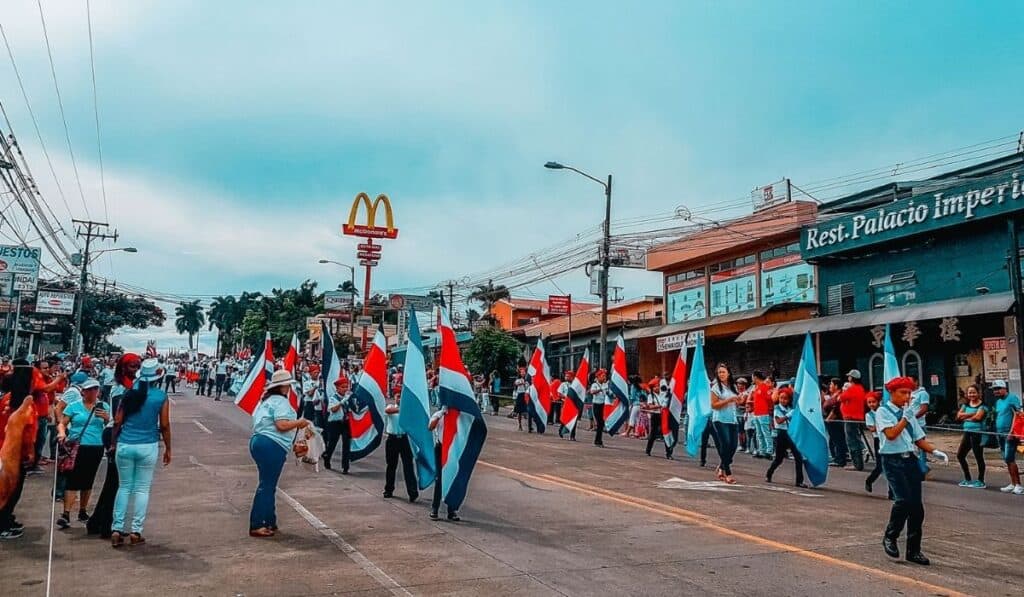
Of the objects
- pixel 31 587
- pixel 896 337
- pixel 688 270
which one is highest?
pixel 688 270

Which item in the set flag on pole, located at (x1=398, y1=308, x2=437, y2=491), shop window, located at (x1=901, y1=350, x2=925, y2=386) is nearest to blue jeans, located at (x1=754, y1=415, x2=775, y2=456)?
shop window, located at (x1=901, y1=350, x2=925, y2=386)

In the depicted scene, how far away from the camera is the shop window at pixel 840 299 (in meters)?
25.4

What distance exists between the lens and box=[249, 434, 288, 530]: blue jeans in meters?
7.85

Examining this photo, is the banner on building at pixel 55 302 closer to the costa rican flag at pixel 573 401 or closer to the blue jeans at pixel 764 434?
the costa rican flag at pixel 573 401

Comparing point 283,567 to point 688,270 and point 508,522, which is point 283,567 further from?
point 688,270

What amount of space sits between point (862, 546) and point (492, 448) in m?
10.4

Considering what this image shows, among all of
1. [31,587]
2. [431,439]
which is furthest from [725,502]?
[31,587]

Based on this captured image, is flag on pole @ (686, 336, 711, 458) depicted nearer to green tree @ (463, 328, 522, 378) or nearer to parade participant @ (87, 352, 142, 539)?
parade participant @ (87, 352, 142, 539)

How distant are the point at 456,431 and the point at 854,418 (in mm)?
9489

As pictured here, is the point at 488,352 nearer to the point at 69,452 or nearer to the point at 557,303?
the point at 557,303

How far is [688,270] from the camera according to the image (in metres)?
33.6

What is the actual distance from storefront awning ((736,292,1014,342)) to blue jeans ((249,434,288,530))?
656 inches

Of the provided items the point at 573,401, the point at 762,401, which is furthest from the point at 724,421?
the point at 573,401

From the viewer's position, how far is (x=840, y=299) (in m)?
25.7
